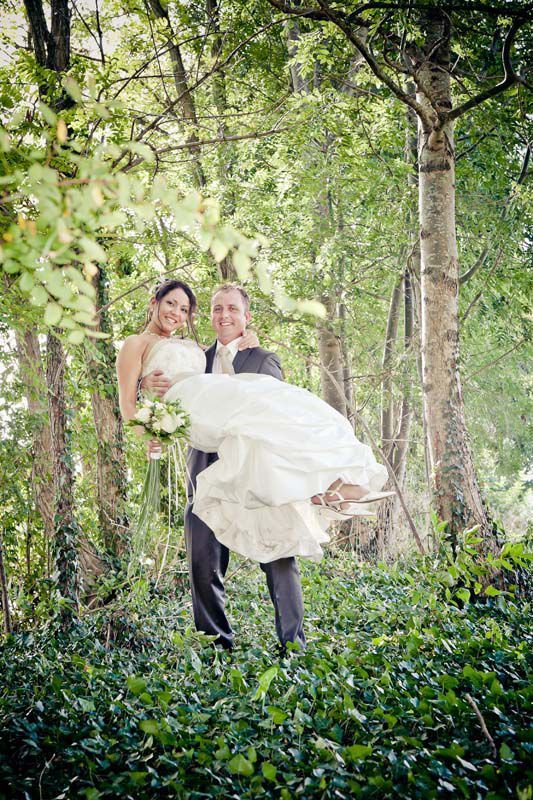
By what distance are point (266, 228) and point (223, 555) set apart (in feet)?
20.4

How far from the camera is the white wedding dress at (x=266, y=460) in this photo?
11.2 ft

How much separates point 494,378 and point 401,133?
6.16m

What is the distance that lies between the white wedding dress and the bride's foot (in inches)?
1.8

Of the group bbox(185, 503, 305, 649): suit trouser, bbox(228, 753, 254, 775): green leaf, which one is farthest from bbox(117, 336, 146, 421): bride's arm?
bbox(228, 753, 254, 775): green leaf

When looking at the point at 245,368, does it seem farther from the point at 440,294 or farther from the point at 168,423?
the point at 440,294

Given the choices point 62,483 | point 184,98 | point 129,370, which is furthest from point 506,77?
point 184,98

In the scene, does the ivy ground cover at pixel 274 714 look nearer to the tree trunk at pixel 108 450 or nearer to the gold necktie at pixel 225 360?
the tree trunk at pixel 108 450

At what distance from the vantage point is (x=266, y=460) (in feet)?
11.1

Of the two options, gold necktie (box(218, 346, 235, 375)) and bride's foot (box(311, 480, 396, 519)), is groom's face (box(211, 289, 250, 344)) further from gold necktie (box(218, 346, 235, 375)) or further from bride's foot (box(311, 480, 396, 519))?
bride's foot (box(311, 480, 396, 519))

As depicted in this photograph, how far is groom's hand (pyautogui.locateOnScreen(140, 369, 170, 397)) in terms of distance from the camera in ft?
13.1

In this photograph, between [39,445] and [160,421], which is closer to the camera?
[160,421]

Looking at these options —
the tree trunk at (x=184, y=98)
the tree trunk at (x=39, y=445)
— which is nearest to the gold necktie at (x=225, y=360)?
the tree trunk at (x=39, y=445)

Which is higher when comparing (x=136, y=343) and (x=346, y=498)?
(x=136, y=343)

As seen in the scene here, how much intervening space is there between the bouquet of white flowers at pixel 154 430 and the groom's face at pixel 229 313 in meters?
0.78
